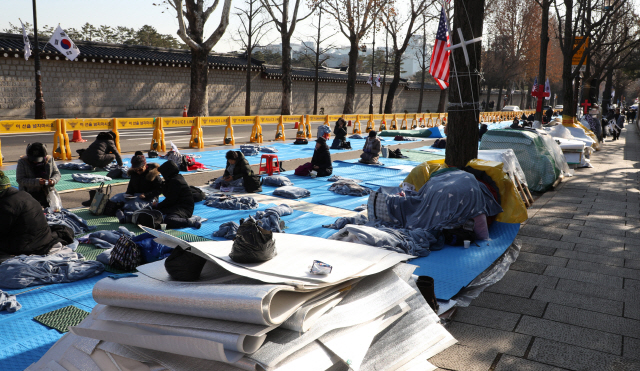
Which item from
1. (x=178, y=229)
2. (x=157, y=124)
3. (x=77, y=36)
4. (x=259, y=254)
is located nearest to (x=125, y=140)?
(x=157, y=124)

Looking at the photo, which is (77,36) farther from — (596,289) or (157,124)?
(596,289)

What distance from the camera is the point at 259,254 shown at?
10.5 feet

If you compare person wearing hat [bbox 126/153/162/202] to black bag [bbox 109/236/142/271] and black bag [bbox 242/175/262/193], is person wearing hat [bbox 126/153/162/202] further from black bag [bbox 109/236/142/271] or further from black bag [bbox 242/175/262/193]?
black bag [bbox 109/236/142/271]

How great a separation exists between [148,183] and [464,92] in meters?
5.30

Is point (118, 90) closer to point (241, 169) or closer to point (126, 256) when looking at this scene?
point (241, 169)

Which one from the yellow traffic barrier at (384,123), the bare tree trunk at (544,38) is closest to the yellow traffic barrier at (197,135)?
the yellow traffic barrier at (384,123)

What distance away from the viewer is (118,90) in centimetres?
3000

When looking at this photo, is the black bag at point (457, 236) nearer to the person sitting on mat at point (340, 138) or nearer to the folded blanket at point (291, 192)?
the folded blanket at point (291, 192)

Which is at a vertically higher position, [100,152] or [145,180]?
[100,152]

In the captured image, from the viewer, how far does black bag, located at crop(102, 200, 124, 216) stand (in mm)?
7730

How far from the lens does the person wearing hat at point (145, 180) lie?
7.70 metres

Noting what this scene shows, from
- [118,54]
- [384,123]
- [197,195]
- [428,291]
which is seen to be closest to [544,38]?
[384,123]

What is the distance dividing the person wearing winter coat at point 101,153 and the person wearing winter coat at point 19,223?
6.16 m

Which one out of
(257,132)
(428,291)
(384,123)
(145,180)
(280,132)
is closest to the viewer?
→ (428,291)
